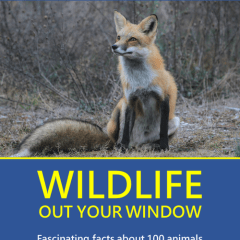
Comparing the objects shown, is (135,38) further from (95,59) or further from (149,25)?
(95,59)

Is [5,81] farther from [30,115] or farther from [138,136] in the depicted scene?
[138,136]

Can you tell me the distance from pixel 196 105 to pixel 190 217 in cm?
529

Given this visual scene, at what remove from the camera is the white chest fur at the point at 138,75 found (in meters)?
4.27

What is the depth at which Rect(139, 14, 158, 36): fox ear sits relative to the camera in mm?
4258

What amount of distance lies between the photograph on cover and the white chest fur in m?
0.01

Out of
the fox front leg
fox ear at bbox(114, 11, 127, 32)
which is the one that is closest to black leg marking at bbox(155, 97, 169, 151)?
the fox front leg

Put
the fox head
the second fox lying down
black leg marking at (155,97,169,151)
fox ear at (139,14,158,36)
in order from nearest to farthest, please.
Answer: the fox head → the second fox lying down → fox ear at (139,14,158,36) → black leg marking at (155,97,169,151)

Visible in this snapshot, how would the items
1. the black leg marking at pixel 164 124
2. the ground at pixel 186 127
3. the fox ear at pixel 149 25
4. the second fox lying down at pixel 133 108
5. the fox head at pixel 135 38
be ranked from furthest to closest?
1. the ground at pixel 186 127
2. the black leg marking at pixel 164 124
3. the fox ear at pixel 149 25
4. the second fox lying down at pixel 133 108
5. the fox head at pixel 135 38

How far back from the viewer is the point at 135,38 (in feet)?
13.6

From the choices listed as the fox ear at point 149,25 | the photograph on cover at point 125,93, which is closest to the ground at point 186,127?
the photograph on cover at point 125,93

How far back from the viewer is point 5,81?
8.05 metres

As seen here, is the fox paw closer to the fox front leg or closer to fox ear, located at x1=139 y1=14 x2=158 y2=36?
Result: the fox front leg

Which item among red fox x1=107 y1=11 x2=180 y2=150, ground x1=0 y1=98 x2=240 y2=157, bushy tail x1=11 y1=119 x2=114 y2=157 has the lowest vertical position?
ground x1=0 y1=98 x2=240 y2=157

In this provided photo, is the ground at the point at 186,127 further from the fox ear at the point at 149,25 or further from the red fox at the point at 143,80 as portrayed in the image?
the fox ear at the point at 149,25
